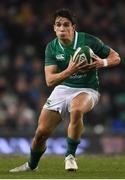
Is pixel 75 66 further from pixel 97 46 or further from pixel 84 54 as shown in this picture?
pixel 97 46

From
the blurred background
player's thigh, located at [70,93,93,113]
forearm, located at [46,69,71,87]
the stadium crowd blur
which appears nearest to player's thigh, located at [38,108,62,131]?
player's thigh, located at [70,93,93,113]

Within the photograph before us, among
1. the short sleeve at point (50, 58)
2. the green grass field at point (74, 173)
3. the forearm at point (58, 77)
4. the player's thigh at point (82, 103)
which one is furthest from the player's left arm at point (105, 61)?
the green grass field at point (74, 173)

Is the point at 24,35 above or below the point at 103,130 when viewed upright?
above

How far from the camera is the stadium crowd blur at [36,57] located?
1995 cm

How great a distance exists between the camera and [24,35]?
74.4 feet

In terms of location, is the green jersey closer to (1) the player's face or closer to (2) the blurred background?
(1) the player's face

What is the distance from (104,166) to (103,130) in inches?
241

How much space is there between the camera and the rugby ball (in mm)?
10586

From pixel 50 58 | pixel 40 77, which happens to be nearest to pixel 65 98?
pixel 50 58

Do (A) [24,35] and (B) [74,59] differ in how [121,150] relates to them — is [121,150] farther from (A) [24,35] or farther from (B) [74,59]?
(B) [74,59]

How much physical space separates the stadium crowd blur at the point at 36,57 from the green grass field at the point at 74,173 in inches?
199

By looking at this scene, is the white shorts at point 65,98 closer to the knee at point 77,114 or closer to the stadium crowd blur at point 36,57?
the knee at point 77,114

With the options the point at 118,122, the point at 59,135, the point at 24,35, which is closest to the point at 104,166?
the point at 59,135

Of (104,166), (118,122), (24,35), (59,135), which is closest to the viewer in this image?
(104,166)
